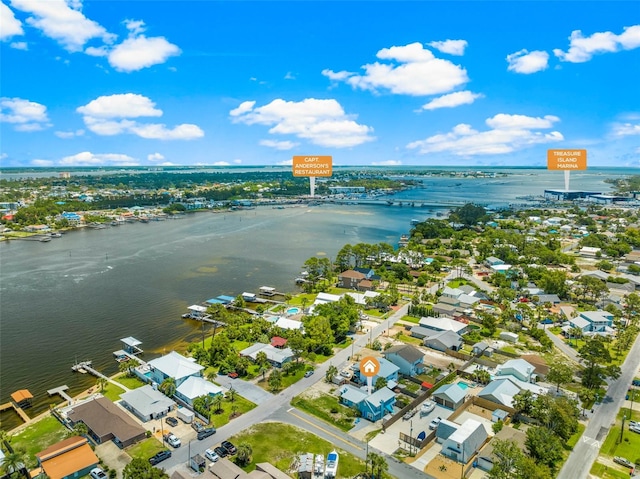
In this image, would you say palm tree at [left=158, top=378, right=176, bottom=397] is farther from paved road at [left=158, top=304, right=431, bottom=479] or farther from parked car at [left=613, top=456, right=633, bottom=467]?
parked car at [left=613, top=456, right=633, bottom=467]

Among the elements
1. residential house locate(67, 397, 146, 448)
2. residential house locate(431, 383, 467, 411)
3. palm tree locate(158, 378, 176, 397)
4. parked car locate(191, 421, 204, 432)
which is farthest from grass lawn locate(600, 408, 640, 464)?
residential house locate(67, 397, 146, 448)

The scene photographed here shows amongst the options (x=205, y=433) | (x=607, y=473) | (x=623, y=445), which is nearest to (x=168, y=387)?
(x=205, y=433)

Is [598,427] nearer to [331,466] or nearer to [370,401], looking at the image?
[370,401]

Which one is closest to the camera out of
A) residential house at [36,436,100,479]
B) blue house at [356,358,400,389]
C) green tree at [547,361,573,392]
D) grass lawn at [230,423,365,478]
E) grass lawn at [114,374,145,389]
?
residential house at [36,436,100,479]

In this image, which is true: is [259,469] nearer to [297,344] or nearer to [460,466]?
[460,466]

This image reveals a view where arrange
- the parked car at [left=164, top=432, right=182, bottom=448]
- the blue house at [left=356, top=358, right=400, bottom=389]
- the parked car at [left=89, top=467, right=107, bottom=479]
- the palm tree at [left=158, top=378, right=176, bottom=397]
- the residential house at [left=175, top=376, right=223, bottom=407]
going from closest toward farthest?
the parked car at [left=89, top=467, right=107, bottom=479] → the parked car at [left=164, top=432, right=182, bottom=448] → the residential house at [left=175, top=376, right=223, bottom=407] → the palm tree at [left=158, top=378, right=176, bottom=397] → the blue house at [left=356, top=358, right=400, bottom=389]

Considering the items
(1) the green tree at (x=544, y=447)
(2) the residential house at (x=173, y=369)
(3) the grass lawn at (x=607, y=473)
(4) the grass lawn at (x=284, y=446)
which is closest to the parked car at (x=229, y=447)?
(4) the grass lawn at (x=284, y=446)
